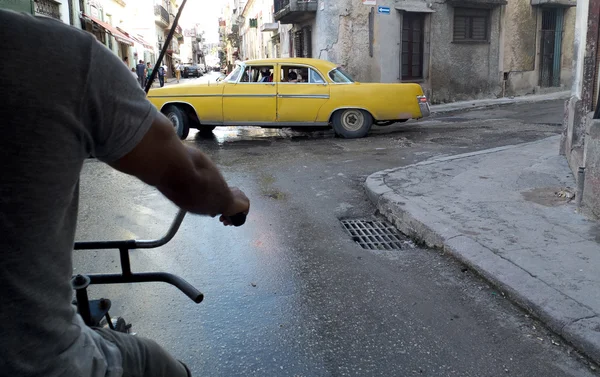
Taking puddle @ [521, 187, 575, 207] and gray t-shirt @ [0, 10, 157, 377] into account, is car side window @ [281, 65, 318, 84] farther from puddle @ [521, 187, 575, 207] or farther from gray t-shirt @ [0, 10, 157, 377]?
gray t-shirt @ [0, 10, 157, 377]

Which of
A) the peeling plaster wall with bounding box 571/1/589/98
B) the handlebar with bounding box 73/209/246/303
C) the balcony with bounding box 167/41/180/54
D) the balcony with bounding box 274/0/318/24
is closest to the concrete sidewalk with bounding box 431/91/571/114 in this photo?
the balcony with bounding box 274/0/318/24

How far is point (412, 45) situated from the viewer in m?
17.3

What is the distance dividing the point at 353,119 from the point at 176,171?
10022 millimetres

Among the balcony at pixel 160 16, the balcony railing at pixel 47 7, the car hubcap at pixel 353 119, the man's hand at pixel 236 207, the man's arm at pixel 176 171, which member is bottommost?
the car hubcap at pixel 353 119

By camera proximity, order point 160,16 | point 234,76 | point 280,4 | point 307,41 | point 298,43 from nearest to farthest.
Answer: point 234,76, point 307,41, point 280,4, point 298,43, point 160,16

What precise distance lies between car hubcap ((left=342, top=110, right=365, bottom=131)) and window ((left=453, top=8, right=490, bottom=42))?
843 centimetres

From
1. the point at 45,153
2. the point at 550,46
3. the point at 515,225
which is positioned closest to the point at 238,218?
the point at 45,153

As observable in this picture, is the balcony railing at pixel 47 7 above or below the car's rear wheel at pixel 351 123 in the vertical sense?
above

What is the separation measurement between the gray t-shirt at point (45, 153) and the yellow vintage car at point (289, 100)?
9789 millimetres

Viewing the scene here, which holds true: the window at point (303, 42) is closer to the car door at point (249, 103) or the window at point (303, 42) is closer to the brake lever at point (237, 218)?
the car door at point (249, 103)

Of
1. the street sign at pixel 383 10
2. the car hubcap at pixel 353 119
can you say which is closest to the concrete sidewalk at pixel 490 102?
the street sign at pixel 383 10

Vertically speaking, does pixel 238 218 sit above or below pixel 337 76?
below

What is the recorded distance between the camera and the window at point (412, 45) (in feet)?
56.0

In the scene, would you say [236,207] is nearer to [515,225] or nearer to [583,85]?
[515,225]
